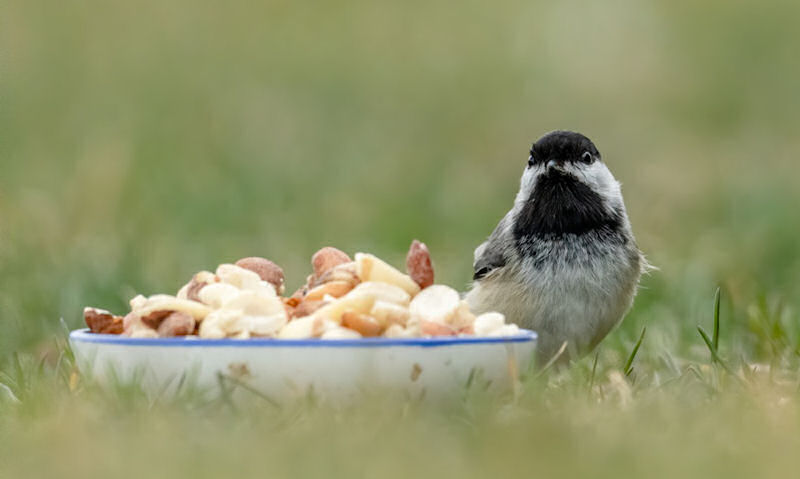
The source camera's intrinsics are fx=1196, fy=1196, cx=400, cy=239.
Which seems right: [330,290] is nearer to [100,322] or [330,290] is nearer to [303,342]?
[303,342]

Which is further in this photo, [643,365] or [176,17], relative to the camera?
[176,17]

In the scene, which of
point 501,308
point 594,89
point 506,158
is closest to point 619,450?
point 501,308

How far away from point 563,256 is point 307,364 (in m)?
1.19

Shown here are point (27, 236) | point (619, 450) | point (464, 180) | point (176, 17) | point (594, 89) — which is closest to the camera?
point (619, 450)

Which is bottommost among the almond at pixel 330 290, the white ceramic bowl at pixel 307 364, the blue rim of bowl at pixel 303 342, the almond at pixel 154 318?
the white ceramic bowl at pixel 307 364

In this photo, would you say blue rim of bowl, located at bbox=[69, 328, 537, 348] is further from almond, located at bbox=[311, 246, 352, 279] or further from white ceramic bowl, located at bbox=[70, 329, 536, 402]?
almond, located at bbox=[311, 246, 352, 279]

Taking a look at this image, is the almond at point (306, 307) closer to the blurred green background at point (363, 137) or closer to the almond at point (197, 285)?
the almond at point (197, 285)

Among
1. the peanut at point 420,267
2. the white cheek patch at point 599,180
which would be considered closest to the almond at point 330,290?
the peanut at point 420,267

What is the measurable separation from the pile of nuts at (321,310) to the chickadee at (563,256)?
589 mm

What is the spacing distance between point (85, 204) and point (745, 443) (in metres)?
4.19

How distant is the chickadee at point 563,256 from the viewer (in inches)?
126

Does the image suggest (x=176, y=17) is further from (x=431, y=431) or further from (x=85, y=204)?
(x=431, y=431)

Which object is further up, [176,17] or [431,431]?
[176,17]

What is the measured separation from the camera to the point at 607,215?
133 inches
